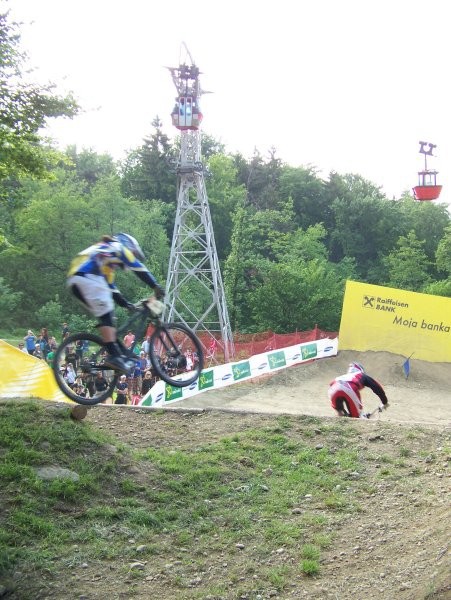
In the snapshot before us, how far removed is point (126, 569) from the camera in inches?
320

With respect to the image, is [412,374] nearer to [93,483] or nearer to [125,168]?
[93,483]

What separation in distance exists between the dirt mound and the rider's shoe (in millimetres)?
9762

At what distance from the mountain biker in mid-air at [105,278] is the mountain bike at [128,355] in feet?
0.43

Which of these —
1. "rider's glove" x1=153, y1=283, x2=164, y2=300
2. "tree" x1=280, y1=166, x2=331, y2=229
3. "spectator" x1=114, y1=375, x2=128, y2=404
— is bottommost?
"spectator" x1=114, y1=375, x2=128, y2=404

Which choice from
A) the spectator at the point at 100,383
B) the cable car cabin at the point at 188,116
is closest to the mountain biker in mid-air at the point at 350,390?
the spectator at the point at 100,383

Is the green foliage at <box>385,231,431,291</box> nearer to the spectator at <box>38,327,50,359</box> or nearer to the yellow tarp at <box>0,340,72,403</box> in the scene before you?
the spectator at <box>38,327,50,359</box>

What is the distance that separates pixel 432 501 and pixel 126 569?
4.42 metres

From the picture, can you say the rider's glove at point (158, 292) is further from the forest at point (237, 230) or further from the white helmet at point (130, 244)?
the forest at point (237, 230)

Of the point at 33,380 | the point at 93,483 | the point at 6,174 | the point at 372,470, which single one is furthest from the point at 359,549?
the point at 6,174

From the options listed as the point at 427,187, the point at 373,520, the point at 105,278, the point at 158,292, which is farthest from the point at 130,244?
the point at 427,187

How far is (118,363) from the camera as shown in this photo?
7.63 meters

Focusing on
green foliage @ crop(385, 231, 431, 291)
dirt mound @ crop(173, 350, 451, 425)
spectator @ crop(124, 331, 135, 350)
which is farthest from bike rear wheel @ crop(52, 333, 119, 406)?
green foliage @ crop(385, 231, 431, 291)

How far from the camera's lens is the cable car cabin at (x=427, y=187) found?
19.1m

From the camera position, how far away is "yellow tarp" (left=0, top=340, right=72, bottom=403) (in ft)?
44.2
